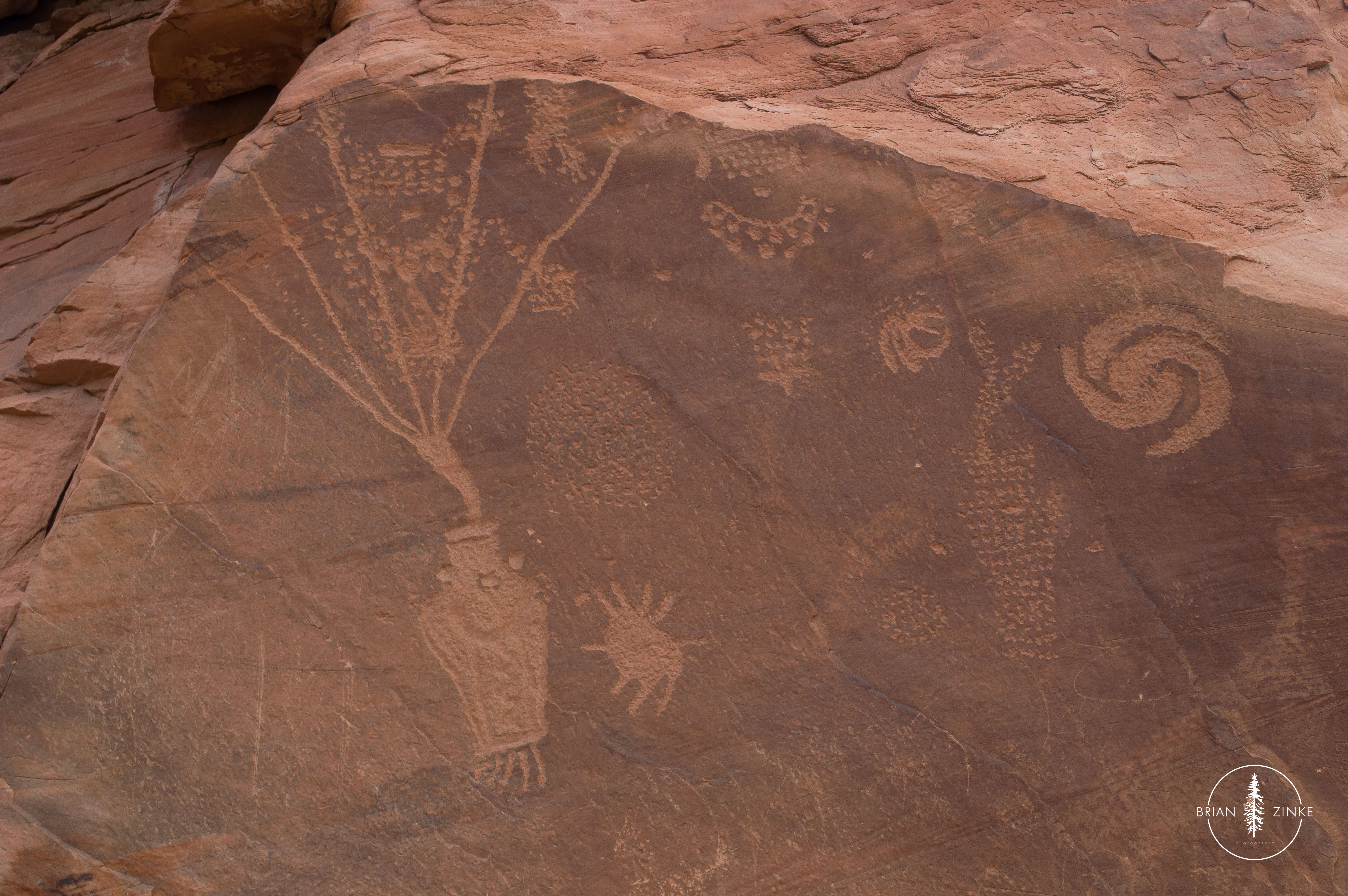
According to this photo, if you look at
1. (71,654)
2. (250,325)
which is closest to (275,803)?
(71,654)

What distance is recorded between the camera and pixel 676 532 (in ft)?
6.08

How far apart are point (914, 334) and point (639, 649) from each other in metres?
0.86

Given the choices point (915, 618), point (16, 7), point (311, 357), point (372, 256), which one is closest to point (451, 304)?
point (372, 256)

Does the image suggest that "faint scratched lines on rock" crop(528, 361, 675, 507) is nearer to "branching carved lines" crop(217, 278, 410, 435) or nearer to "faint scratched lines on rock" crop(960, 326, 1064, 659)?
"branching carved lines" crop(217, 278, 410, 435)

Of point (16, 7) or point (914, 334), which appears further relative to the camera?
point (16, 7)

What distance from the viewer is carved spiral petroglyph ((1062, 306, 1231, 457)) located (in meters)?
1.82

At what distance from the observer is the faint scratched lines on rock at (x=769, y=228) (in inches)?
73.9

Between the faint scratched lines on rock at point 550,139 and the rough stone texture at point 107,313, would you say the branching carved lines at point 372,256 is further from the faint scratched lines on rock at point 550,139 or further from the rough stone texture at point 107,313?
the rough stone texture at point 107,313

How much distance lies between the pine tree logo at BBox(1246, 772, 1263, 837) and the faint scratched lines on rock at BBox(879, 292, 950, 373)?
106 cm

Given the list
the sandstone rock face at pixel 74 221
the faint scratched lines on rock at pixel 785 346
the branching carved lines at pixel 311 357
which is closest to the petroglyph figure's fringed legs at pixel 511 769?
the branching carved lines at pixel 311 357

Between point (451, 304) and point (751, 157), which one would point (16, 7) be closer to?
point (451, 304)

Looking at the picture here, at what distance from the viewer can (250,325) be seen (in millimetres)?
1849

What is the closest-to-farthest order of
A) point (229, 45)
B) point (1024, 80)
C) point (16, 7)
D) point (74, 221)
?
point (1024, 80) < point (229, 45) < point (74, 221) < point (16, 7)

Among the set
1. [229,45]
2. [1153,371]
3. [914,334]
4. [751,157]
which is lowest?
[1153,371]
